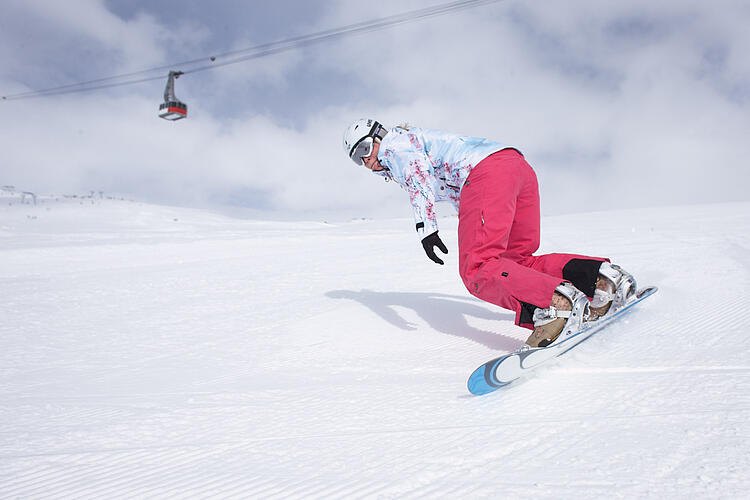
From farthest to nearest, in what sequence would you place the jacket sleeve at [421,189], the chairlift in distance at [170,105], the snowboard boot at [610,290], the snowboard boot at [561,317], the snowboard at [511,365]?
the chairlift in distance at [170,105], the jacket sleeve at [421,189], the snowboard boot at [610,290], the snowboard boot at [561,317], the snowboard at [511,365]

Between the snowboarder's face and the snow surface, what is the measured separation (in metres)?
1.23

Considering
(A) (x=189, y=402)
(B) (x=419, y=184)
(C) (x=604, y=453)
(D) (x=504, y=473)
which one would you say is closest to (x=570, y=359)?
(C) (x=604, y=453)

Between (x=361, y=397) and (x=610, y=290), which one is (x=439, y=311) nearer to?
(x=610, y=290)

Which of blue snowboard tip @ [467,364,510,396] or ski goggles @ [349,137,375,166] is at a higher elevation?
ski goggles @ [349,137,375,166]

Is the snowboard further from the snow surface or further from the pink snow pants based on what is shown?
the pink snow pants

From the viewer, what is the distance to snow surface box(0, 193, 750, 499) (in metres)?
1.17

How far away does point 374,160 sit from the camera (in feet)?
9.88

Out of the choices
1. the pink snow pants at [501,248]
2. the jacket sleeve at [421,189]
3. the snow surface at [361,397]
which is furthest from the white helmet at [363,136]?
the snow surface at [361,397]

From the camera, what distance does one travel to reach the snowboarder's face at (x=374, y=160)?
9.78ft

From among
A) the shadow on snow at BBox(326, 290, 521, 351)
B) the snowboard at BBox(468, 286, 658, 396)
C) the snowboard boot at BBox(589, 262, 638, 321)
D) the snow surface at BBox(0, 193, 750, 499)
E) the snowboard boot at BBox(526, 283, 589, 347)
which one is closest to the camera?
the snow surface at BBox(0, 193, 750, 499)

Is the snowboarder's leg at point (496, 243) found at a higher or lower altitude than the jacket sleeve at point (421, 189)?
lower

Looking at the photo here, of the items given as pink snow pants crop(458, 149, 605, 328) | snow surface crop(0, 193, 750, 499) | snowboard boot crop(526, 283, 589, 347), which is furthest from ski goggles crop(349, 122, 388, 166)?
snowboard boot crop(526, 283, 589, 347)

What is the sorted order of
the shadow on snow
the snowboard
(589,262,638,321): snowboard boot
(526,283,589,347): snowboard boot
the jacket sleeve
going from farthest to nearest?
the shadow on snow
the jacket sleeve
(589,262,638,321): snowboard boot
(526,283,589,347): snowboard boot
the snowboard

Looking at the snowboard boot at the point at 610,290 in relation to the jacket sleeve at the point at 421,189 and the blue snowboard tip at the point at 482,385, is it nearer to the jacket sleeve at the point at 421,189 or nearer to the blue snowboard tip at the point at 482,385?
the jacket sleeve at the point at 421,189
